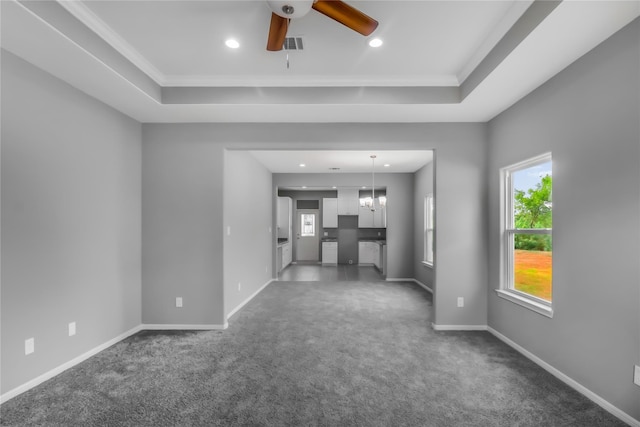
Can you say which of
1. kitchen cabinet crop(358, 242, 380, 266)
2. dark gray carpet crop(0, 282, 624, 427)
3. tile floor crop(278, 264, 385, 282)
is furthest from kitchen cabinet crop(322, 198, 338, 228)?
dark gray carpet crop(0, 282, 624, 427)

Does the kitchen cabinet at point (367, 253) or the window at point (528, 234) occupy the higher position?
the window at point (528, 234)

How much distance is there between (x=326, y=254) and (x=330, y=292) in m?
3.88

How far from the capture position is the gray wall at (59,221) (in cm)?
227

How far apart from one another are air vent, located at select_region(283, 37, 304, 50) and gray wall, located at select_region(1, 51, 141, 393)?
2.06 meters

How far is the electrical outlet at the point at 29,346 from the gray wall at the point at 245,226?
179 centimetres

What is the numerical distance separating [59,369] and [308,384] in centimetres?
222

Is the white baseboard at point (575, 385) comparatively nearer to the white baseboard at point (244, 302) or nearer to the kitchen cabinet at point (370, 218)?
the white baseboard at point (244, 302)

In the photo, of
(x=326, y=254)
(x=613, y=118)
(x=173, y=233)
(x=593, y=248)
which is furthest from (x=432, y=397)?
(x=326, y=254)

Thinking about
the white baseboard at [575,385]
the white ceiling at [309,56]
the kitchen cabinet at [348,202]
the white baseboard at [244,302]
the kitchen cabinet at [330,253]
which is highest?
the white ceiling at [309,56]

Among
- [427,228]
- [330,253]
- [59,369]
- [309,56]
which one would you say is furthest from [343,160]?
[59,369]

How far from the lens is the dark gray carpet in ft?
6.70

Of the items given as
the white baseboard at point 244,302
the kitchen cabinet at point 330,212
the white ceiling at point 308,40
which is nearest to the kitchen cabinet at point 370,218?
the kitchen cabinet at point 330,212

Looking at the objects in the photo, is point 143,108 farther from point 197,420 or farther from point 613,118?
point 613,118

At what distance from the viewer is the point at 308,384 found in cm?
245
